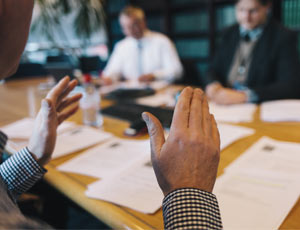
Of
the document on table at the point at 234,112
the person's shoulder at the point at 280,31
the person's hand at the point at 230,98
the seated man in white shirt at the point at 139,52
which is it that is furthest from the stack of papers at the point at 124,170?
the seated man in white shirt at the point at 139,52

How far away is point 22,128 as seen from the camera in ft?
4.09

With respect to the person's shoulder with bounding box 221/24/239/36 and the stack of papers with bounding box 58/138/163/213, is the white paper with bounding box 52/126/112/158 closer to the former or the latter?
the stack of papers with bounding box 58/138/163/213

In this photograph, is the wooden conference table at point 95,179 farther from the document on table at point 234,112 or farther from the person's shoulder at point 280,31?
the person's shoulder at point 280,31

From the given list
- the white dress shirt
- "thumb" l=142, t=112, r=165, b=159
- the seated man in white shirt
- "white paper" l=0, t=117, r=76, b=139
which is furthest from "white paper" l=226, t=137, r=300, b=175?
the white dress shirt

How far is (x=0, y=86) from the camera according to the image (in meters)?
2.51

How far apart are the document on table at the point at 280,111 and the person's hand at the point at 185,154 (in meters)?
0.77

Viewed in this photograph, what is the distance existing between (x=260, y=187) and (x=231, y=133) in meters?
0.38

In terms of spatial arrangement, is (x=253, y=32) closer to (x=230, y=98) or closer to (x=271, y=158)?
(x=230, y=98)

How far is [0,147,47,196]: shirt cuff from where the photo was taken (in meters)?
0.77

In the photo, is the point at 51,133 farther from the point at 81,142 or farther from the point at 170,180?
the point at 170,180

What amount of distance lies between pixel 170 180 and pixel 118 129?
0.72 m

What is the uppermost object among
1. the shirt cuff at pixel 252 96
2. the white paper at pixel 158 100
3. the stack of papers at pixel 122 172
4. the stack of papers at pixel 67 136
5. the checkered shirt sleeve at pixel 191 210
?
the checkered shirt sleeve at pixel 191 210

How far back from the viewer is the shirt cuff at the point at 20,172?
772 millimetres

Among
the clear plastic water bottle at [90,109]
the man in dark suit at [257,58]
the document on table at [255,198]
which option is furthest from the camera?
the man in dark suit at [257,58]
